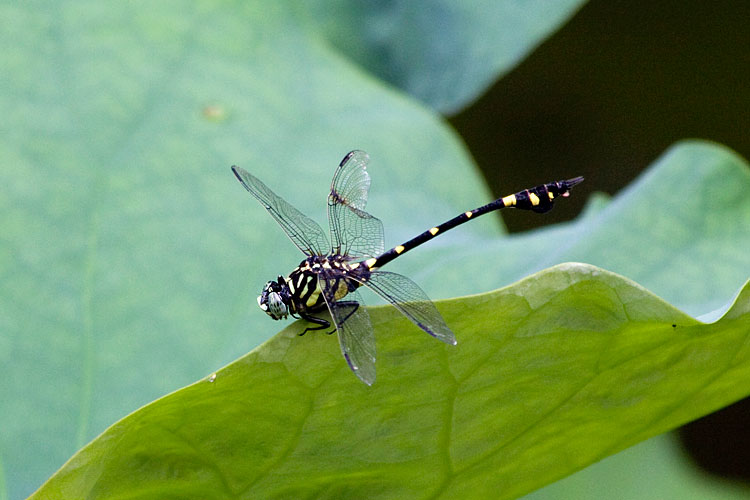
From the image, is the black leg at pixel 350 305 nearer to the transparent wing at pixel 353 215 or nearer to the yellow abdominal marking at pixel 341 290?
the yellow abdominal marking at pixel 341 290

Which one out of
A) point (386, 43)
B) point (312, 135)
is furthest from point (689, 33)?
point (312, 135)

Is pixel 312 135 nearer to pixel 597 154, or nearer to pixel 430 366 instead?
pixel 430 366

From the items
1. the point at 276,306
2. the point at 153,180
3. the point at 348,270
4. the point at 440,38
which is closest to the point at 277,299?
the point at 276,306

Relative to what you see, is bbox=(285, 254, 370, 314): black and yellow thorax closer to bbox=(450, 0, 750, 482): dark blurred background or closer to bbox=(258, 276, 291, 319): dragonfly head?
bbox=(258, 276, 291, 319): dragonfly head

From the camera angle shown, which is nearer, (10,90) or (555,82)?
(10,90)

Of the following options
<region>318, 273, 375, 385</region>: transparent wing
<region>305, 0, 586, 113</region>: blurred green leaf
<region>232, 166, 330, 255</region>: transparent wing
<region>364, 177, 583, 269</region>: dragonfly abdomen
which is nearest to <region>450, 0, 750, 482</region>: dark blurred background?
<region>305, 0, 586, 113</region>: blurred green leaf

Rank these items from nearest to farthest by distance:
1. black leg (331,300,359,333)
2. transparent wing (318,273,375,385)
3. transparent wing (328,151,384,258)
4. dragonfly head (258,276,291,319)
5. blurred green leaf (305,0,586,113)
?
1. transparent wing (318,273,375,385)
2. black leg (331,300,359,333)
3. dragonfly head (258,276,291,319)
4. transparent wing (328,151,384,258)
5. blurred green leaf (305,0,586,113)

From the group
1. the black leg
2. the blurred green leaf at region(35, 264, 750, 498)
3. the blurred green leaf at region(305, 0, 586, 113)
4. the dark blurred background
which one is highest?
the dark blurred background

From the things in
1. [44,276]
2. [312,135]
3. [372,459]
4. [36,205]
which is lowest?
[372,459]
